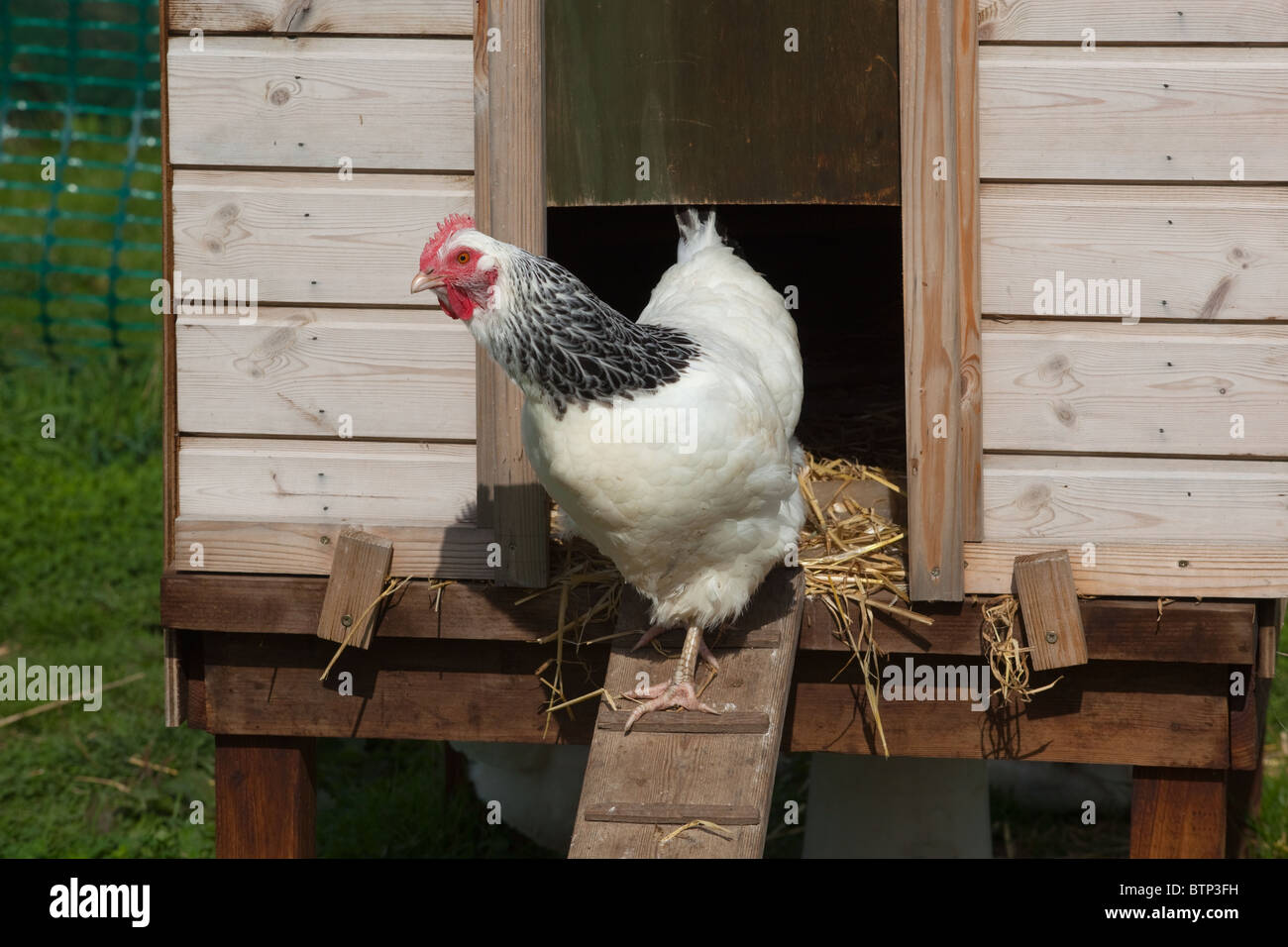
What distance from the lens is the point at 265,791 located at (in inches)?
138

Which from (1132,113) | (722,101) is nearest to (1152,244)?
(1132,113)

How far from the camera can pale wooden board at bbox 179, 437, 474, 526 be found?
3.23 m

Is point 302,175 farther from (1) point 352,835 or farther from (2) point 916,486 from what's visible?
(1) point 352,835

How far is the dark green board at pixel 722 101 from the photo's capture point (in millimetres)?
2988

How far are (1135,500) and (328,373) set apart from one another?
6.96 feet

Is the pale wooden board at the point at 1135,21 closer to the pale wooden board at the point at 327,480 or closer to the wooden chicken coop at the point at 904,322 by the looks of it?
the wooden chicken coop at the point at 904,322

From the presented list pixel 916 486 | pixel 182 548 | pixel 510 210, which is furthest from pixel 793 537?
pixel 182 548

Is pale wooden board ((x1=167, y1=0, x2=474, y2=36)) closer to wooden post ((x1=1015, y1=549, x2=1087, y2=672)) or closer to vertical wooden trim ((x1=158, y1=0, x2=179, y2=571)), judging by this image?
vertical wooden trim ((x1=158, y1=0, x2=179, y2=571))

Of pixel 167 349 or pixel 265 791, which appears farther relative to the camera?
pixel 265 791

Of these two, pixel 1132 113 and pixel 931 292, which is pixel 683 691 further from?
pixel 1132 113

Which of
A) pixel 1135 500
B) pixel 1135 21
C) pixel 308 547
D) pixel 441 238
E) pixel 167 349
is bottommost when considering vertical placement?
pixel 308 547

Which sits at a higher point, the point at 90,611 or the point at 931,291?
the point at 931,291

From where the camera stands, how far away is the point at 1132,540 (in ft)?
9.96

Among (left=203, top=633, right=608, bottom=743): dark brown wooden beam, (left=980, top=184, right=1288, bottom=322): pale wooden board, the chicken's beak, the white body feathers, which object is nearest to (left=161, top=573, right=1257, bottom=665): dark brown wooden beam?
(left=203, top=633, right=608, bottom=743): dark brown wooden beam
